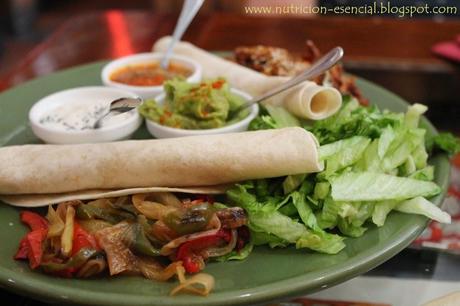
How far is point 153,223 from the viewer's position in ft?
6.03

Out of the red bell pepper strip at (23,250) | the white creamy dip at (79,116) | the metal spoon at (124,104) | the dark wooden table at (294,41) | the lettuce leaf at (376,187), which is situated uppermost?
the metal spoon at (124,104)

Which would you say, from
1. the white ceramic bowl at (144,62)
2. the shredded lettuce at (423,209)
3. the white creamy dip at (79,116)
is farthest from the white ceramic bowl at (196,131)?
the shredded lettuce at (423,209)

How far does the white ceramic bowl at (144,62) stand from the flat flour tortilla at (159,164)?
68cm

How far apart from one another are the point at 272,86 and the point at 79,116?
33.8 inches

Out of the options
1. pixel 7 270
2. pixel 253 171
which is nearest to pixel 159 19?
pixel 253 171

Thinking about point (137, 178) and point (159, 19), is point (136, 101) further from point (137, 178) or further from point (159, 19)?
point (159, 19)

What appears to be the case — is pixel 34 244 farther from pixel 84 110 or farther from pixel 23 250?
pixel 84 110

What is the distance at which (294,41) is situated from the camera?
3820mm

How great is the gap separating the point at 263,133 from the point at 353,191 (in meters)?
0.38

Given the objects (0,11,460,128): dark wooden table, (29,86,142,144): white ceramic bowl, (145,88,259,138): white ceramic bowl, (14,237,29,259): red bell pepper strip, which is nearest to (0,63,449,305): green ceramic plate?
(14,237,29,259): red bell pepper strip

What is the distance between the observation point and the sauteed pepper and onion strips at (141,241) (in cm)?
169

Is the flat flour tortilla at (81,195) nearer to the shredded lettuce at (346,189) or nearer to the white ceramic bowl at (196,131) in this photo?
the shredded lettuce at (346,189)

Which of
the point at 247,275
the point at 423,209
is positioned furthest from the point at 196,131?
the point at 423,209

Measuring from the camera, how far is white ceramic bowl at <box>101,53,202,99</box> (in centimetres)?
273
